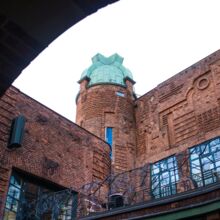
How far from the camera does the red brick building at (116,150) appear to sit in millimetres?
11281

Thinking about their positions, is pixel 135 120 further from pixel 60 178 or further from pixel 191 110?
pixel 60 178

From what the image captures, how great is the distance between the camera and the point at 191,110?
63.9 feet

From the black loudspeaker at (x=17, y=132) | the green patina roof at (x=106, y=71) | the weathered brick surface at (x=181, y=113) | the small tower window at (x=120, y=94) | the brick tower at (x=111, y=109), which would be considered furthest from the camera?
the green patina roof at (x=106, y=71)

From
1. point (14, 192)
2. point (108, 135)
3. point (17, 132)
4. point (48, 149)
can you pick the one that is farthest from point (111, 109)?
point (14, 192)

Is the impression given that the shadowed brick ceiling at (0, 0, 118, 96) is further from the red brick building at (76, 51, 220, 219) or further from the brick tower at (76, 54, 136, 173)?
the brick tower at (76, 54, 136, 173)

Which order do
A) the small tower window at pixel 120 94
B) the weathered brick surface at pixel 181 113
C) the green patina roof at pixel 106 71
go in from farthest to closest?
the green patina roof at pixel 106 71
the small tower window at pixel 120 94
the weathered brick surface at pixel 181 113

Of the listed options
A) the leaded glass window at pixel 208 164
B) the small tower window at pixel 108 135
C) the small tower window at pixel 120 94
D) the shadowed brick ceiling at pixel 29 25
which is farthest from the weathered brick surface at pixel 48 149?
the shadowed brick ceiling at pixel 29 25

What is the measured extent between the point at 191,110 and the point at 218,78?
2261 mm

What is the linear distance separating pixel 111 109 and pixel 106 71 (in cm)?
343

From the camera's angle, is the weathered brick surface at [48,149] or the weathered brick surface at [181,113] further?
the weathered brick surface at [181,113]

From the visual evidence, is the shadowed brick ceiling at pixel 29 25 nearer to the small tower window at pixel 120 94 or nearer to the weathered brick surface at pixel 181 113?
the weathered brick surface at pixel 181 113

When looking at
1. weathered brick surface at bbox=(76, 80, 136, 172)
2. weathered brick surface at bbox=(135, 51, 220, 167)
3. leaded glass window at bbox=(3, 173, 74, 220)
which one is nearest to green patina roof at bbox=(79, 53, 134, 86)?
weathered brick surface at bbox=(76, 80, 136, 172)

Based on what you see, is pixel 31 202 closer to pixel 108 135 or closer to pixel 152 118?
pixel 108 135

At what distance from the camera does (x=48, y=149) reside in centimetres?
1390
